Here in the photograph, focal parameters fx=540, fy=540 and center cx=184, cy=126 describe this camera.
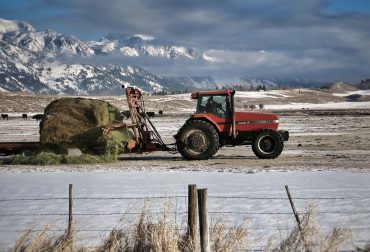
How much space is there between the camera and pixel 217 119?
651 inches

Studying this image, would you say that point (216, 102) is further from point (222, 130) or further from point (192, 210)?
point (192, 210)

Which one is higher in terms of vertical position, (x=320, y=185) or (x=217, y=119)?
(x=217, y=119)

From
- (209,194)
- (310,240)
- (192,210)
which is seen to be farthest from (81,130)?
(310,240)

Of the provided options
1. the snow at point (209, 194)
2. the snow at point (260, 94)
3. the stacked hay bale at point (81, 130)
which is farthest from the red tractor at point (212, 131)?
the snow at point (260, 94)

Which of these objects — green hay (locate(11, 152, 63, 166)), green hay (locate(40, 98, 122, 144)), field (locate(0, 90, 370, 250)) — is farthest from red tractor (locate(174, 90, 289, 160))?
green hay (locate(11, 152, 63, 166))

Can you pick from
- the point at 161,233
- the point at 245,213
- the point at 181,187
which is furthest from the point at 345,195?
the point at 161,233

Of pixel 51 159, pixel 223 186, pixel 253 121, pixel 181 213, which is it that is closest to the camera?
pixel 181 213

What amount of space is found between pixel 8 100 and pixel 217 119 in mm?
83629

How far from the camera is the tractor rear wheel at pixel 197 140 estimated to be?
1619 centimetres

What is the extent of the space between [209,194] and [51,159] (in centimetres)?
671

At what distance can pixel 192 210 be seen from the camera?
638cm

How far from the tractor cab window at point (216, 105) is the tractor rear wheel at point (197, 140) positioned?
1.82 ft

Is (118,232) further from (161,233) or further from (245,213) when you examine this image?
(245,213)

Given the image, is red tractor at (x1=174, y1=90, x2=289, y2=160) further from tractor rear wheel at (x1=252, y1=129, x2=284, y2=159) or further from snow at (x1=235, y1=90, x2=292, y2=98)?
snow at (x1=235, y1=90, x2=292, y2=98)
